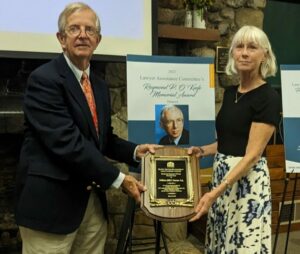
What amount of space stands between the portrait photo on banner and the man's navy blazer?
0.58 metres

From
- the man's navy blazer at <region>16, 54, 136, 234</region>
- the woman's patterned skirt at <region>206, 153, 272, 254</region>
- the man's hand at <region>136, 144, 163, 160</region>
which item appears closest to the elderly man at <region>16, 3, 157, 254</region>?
the man's navy blazer at <region>16, 54, 136, 234</region>

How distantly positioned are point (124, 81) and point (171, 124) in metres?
0.78

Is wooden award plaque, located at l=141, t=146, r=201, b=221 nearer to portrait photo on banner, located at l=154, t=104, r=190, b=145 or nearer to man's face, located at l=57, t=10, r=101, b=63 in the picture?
portrait photo on banner, located at l=154, t=104, r=190, b=145

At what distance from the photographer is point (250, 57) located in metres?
1.72

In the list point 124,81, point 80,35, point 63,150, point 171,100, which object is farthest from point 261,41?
point 124,81

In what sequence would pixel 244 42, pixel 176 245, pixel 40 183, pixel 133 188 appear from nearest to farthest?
pixel 40 183 < pixel 133 188 < pixel 244 42 < pixel 176 245

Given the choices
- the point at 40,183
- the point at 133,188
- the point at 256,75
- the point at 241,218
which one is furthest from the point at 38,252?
the point at 256,75

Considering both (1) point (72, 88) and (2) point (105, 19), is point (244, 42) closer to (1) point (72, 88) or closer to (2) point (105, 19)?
(1) point (72, 88)

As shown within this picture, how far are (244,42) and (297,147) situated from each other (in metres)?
0.82

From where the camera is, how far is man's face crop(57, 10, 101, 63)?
1420 mm

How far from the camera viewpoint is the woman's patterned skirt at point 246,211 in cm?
172

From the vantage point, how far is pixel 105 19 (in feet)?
7.74

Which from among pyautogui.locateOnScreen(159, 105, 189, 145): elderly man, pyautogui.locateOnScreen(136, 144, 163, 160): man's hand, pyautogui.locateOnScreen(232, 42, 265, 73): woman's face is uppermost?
pyautogui.locateOnScreen(232, 42, 265, 73): woman's face

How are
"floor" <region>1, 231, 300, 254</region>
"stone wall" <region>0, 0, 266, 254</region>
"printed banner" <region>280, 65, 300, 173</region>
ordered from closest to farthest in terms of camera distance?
"printed banner" <region>280, 65, 300, 173</region> < "stone wall" <region>0, 0, 266, 254</region> < "floor" <region>1, 231, 300, 254</region>
